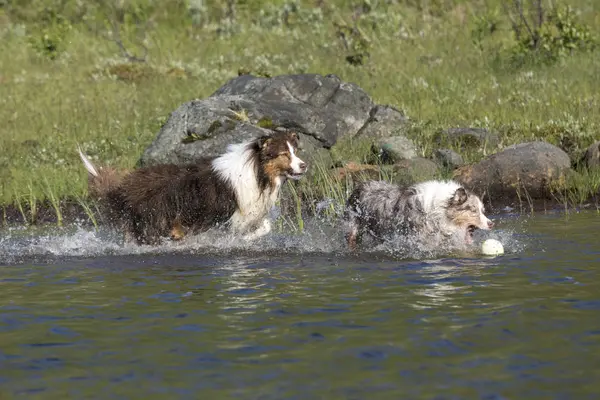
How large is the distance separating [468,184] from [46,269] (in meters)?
8.27

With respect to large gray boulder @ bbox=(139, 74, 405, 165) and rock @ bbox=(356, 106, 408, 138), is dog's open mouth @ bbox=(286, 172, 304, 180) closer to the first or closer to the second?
large gray boulder @ bbox=(139, 74, 405, 165)

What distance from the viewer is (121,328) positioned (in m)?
8.21

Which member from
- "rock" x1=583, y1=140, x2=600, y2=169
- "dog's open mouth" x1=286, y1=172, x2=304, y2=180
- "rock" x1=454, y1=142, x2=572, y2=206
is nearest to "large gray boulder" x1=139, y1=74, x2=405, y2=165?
"rock" x1=454, y1=142, x2=572, y2=206

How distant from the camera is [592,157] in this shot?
17516mm

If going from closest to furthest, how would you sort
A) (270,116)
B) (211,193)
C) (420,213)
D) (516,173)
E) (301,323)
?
(301,323), (420,213), (211,193), (516,173), (270,116)

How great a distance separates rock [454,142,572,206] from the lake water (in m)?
4.23

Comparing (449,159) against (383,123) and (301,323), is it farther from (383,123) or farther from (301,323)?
(301,323)

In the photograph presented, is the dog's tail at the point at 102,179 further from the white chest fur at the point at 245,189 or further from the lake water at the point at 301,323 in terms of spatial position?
the white chest fur at the point at 245,189

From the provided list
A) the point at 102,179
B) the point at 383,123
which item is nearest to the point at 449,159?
the point at 383,123

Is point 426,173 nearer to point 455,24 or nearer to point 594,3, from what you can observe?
point 455,24

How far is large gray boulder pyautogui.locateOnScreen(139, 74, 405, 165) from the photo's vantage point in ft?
61.1

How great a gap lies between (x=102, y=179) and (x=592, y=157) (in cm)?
879

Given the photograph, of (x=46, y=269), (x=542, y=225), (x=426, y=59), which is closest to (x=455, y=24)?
(x=426, y=59)

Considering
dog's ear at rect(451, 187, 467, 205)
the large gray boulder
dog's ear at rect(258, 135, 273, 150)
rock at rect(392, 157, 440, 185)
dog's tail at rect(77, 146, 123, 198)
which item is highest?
the large gray boulder
